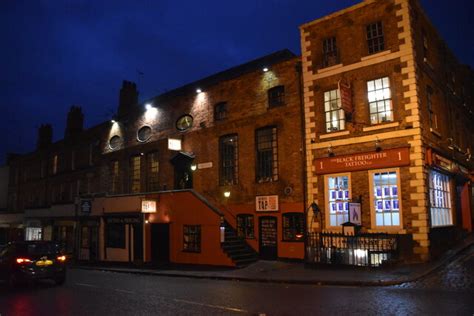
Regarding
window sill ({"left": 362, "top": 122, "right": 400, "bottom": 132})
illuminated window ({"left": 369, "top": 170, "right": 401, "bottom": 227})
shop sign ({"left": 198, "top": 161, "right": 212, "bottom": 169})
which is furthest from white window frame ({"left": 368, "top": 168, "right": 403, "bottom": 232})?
shop sign ({"left": 198, "top": 161, "right": 212, "bottom": 169})

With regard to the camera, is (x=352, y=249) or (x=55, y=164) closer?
(x=352, y=249)

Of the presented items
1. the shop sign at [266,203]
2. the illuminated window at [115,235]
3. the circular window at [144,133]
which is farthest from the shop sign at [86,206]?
the shop sign at [266,203]

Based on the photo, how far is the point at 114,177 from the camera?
29969mm

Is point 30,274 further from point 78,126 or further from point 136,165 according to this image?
point 78,126

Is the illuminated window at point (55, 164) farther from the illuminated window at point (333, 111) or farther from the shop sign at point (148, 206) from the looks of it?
the illuminated window at point (333, 111)

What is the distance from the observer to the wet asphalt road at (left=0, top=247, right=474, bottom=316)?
30.3 ft

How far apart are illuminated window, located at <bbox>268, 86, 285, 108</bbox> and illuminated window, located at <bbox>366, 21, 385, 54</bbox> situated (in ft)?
15.6

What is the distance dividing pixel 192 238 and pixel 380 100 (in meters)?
11.2

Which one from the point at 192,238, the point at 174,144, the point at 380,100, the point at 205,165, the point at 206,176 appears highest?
the point at 380,100

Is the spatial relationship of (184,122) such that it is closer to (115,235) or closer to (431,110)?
(115,235)

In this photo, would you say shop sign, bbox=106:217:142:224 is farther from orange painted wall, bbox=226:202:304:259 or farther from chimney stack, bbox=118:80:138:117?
chimney stack, bbox=118:80:138:117

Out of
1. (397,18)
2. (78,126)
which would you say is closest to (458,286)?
(397,18)

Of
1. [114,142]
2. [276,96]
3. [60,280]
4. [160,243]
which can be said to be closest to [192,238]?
[160,243]

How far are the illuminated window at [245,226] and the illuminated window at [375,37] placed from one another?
981cm
